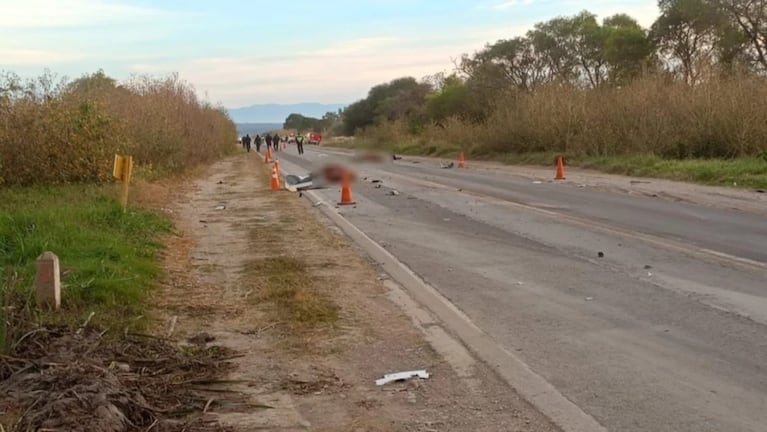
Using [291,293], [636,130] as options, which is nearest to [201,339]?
[291,293]

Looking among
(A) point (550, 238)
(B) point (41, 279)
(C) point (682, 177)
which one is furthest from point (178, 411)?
(C) point (682, 177)

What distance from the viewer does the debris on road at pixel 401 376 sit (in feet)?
18.9

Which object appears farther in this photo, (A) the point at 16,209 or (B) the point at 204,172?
(B) the point at 204,172

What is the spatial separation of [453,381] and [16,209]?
413 inches

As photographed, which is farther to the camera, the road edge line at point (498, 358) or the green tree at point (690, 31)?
the green tree at point (690, 31)

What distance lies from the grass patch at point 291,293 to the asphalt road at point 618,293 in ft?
4.34

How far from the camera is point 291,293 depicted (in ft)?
28.3

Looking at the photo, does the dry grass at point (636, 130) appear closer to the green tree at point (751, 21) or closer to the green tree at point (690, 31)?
the green tree at point (690, 31)

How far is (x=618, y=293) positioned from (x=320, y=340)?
3296 mm

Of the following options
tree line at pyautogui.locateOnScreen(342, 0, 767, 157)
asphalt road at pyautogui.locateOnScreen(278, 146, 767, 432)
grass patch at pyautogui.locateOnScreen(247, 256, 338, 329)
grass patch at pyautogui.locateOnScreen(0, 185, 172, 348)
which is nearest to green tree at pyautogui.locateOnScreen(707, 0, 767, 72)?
tree line at pyautogui.locateOnScreen(342, 0, 767, 157)

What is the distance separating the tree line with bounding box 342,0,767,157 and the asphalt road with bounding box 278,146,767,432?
215cm

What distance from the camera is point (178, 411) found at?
5.15 meters

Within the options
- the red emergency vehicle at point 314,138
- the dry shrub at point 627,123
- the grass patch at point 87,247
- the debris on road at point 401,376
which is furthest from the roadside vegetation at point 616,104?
the debris on road at point 401,376

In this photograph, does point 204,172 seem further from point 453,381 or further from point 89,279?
point 453,381
